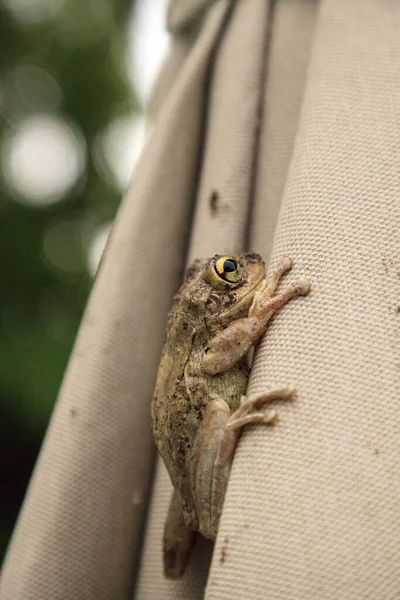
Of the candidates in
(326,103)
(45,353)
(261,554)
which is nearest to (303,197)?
(326,103)

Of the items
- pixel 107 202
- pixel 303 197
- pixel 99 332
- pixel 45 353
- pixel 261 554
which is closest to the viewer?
pixel 261 554

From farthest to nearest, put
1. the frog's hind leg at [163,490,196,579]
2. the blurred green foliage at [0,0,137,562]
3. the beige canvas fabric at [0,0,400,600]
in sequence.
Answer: the blurred green foliage at [0,0,137,562], the frog's hind leg at [163,490,196,579], the beige canvas fabric at [0,0,400,600]

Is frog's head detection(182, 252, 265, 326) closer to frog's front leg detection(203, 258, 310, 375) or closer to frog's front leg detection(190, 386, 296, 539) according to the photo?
frog's front leg detection(203, 258, 310, 375)

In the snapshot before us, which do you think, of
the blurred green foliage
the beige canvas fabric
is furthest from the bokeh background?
the beige canvas fabric

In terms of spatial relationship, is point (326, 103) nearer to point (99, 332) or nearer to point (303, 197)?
point (303, 197)

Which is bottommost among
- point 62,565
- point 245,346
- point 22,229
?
point 62,565

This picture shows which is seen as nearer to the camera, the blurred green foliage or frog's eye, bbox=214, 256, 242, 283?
frog's eye, bbox=214, 256, 242, 283

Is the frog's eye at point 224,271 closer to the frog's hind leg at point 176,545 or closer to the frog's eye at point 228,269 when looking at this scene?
the frog's eye at point 228,269

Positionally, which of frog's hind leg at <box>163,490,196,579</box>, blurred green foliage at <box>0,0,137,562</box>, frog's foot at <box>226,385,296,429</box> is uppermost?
blurred green foliage at <box>0,0,137,562</box>

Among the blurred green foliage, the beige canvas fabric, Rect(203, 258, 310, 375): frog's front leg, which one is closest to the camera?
the beige canvas fabric
